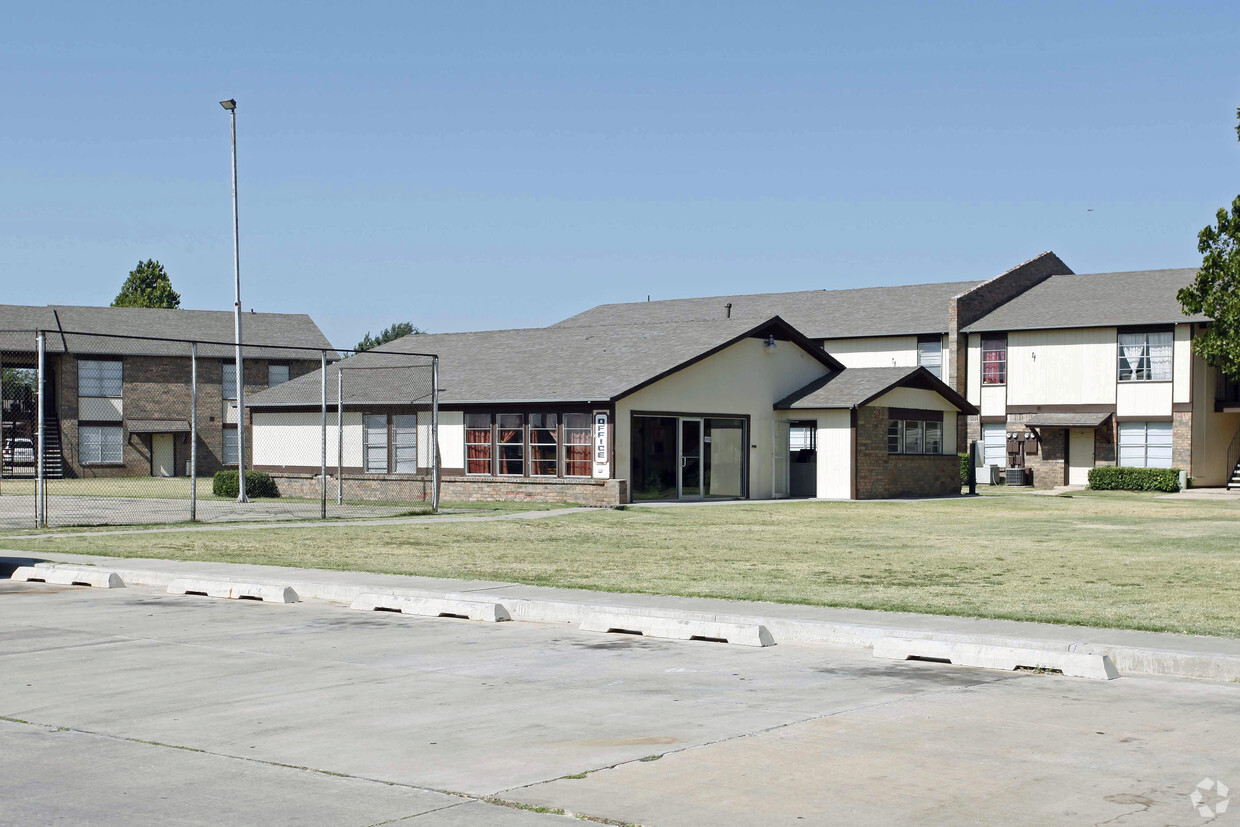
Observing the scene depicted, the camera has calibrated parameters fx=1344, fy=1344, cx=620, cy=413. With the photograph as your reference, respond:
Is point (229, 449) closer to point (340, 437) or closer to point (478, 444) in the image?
point (478, 444)

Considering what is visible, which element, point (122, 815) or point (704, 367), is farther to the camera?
point (704, 367)

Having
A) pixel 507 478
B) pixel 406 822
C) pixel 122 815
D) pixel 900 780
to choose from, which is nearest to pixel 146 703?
pixel 122 815

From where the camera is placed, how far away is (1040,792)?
6.65 m

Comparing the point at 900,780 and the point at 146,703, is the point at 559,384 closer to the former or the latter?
the point at 146,703

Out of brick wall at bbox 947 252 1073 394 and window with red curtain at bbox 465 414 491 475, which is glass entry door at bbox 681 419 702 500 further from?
brick wall at bbox 947 252 1073 394

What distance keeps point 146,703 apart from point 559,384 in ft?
90.4

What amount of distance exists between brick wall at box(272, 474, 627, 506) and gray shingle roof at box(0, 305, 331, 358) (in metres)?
21.6

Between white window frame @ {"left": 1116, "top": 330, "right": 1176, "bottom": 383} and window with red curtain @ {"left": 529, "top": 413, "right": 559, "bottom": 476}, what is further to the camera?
white window frame @ {"left": 1116, "top": 330, "right": 1176, "bottom": 383}

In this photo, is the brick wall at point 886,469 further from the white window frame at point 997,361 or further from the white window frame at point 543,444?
the white window frame at point 997,361

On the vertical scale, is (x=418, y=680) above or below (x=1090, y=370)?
below

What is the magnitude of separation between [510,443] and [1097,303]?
27850 mm

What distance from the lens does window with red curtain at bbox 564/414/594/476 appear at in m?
35.0

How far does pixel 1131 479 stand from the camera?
157ft

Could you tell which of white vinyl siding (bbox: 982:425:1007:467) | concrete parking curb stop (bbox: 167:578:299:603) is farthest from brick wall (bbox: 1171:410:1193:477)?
concrete parking curb stop (bbox: 167:578:299:603)
